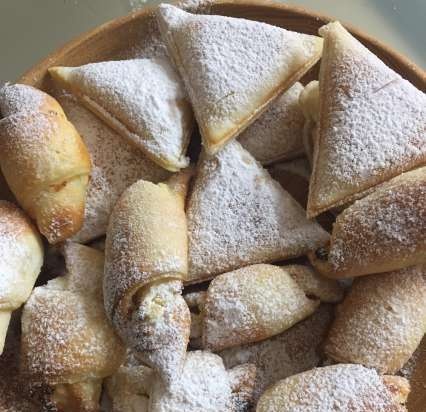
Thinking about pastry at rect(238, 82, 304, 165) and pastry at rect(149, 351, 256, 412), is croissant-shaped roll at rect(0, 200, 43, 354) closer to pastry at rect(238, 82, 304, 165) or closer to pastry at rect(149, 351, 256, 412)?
pastry at rect(149, 351, 256, 412)

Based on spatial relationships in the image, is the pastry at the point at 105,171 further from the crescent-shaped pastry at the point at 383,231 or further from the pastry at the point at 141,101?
the crescent-shaped pastry at the point at 383,231

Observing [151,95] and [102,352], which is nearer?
[102,352]

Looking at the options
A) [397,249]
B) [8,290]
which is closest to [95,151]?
[8,290]

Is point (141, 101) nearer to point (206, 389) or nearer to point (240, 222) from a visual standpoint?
point (240, 222)

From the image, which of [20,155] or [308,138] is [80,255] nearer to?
[20,155]

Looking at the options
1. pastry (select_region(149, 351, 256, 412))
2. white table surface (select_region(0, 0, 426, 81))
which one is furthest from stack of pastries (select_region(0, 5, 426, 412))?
white table surface (select_region(0, 0, 426, 81))
